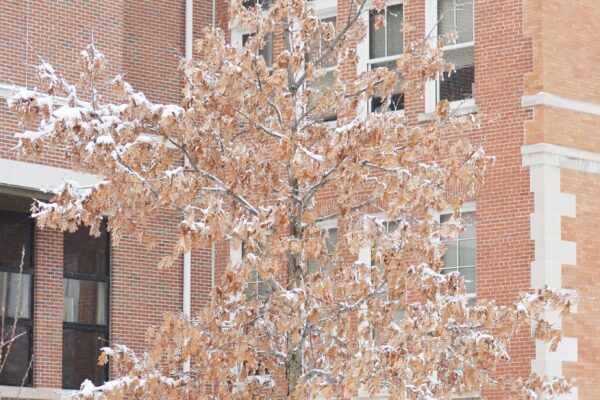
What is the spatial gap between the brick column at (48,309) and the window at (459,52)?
22.7ft

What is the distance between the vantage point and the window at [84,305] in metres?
25.9

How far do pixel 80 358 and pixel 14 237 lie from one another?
236cm

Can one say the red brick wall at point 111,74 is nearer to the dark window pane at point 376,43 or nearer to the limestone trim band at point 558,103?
the dark window pane at point 376,43

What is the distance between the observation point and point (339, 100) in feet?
51.6

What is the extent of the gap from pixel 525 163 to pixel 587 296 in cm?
216

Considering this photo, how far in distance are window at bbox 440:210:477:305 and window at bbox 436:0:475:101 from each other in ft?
6.33

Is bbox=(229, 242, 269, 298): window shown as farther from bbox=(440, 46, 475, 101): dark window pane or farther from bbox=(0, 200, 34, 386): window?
bbox=(440, 46, 475, 101): dark window pane

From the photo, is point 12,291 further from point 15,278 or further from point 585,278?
Answer: point 585,278

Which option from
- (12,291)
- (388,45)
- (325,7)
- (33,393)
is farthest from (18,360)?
(388,45)

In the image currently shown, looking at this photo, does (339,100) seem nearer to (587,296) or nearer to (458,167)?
(458,167)

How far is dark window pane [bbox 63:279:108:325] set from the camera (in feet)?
85.2

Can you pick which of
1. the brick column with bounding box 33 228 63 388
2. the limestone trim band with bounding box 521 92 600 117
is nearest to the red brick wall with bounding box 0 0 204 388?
the brick column with bounding box 33 228 63 388

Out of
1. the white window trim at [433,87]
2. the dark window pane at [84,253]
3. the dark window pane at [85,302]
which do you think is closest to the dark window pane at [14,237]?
the dark window pane at [84,253]

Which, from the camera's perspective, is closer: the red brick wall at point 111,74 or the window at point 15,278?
the red brick wall at point 111,74
